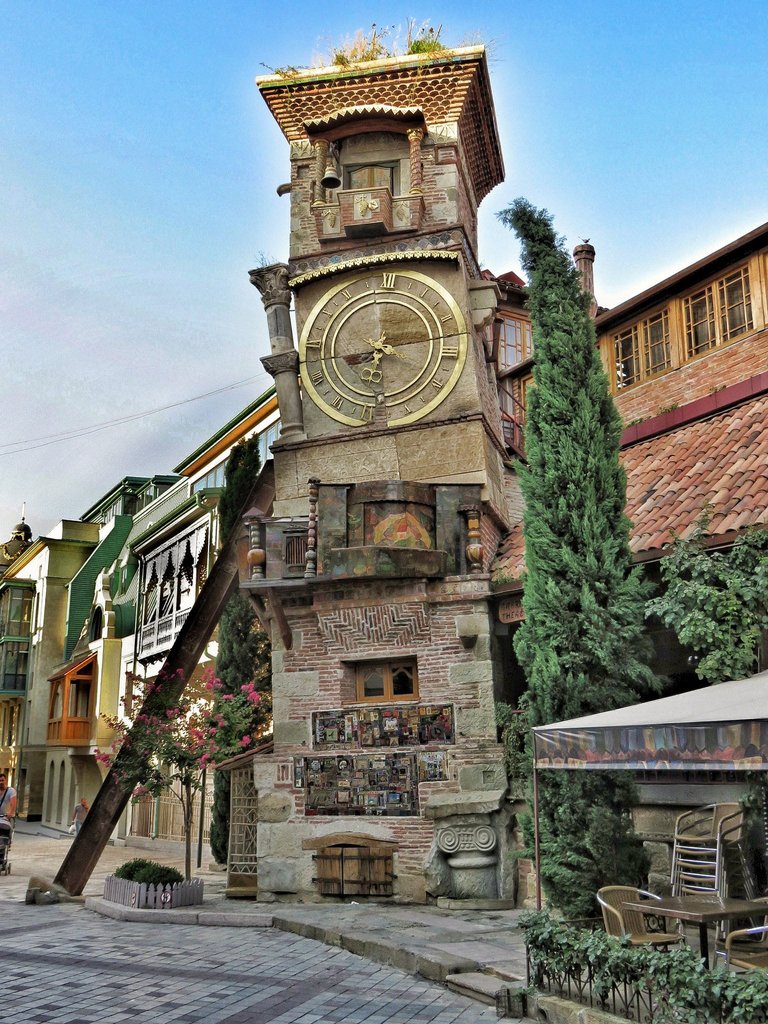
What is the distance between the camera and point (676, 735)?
640cm

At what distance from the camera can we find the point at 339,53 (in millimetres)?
16062

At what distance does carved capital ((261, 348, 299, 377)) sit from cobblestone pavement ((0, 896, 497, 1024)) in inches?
318

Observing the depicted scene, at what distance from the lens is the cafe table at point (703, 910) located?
20.2ft

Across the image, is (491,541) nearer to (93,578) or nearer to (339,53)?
(339,53)

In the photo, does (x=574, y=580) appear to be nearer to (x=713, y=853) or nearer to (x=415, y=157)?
(x=713, y=853)

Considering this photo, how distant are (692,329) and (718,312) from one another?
2.16 feet

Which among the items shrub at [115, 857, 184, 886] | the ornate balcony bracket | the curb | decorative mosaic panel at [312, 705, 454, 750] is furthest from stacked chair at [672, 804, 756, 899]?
shrub at [115, 857, 184, 886]

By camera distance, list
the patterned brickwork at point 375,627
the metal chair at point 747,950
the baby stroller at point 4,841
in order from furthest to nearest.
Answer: the baby stroller at point 4,841 < the patterned brickwork at point 375,627 < the metal chair at point 747,950

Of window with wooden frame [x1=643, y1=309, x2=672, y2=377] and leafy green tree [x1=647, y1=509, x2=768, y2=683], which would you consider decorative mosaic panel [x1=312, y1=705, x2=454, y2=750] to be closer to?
leafy green tree [x1=647, y1=509, x2=768, y2=683]

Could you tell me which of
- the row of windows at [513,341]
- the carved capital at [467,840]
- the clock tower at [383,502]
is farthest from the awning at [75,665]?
the carved capital at [467,840]

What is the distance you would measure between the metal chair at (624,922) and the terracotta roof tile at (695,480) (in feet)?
13.6

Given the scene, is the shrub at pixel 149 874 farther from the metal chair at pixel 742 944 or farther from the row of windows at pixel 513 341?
the row of windows at pixel 513 341

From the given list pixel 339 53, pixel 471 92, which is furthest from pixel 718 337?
pixel 339 53

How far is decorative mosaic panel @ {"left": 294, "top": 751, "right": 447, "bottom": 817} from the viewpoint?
12.6 m
